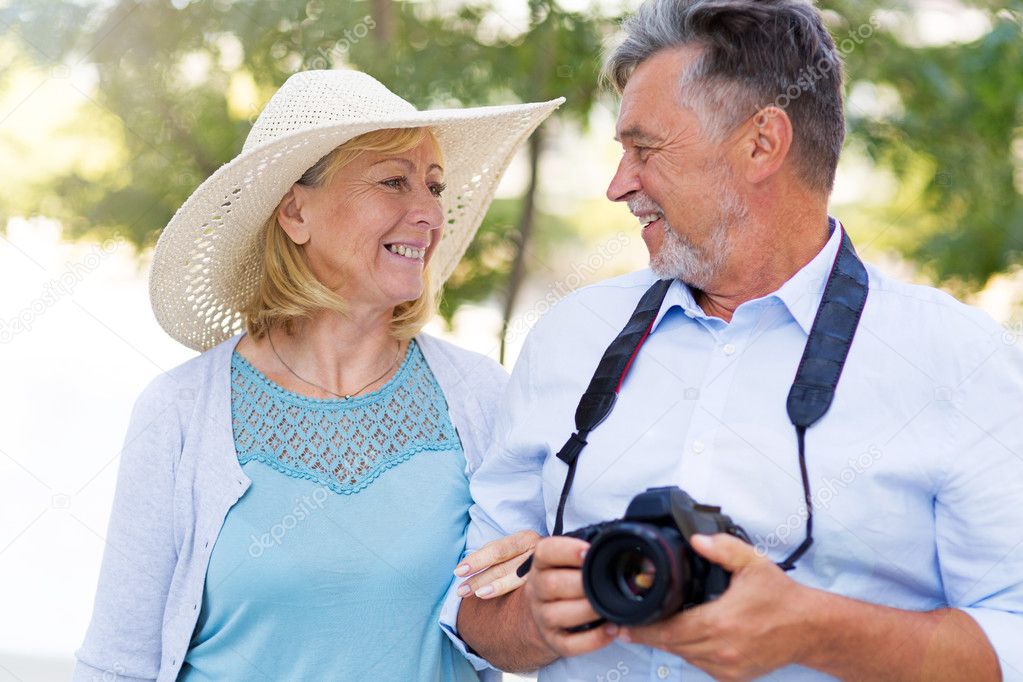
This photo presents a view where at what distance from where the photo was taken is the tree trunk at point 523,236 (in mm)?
3443

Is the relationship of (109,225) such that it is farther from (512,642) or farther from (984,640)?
(984,640)

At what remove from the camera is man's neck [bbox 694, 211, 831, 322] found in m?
1.92

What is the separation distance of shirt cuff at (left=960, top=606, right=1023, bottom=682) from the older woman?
81cm

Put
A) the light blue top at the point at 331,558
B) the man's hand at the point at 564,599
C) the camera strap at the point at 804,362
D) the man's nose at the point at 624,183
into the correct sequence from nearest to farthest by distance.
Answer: the man's hand at the point at 564,599 < the camera strap at the point at 804,362 < the man's nose at the point at 624,183 < the light blue top at the point at 331,558

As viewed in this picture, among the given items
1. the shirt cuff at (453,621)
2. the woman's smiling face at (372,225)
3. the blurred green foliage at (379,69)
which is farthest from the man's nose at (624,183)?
the blurred green foliage at (379,69)

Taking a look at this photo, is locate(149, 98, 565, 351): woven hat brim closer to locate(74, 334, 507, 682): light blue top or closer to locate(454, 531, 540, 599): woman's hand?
locate(74, 334, 507, 682): light blue top

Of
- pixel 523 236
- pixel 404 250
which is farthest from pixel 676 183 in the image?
pixel 523 236

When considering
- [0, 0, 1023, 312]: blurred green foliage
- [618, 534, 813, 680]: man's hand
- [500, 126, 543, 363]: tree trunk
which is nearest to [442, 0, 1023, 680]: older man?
[618, 534, 813, 680]: man's hand

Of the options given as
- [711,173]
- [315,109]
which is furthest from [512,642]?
[315,109]

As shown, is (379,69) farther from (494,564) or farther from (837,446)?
(837,446)

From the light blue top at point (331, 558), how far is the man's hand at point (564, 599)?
0.54m

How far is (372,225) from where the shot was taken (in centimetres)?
225

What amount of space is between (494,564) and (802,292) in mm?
742

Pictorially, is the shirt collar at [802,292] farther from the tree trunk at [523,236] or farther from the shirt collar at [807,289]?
the tree trunk at [523,236]
